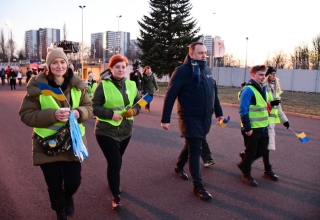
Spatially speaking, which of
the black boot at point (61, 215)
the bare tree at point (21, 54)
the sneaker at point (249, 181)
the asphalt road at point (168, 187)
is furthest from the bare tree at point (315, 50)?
the bare tree at point (21, 54)

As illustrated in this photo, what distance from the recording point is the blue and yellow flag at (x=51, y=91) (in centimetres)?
338

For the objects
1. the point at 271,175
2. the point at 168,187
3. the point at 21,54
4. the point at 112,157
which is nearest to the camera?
the point at 112,157

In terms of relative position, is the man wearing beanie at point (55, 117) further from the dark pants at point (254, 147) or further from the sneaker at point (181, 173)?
the dark pants at point (254, 147)

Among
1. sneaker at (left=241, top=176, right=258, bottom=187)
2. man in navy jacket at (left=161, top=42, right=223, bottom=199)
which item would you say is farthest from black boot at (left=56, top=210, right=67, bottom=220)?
sneaker at (left=241, top=176, right=258, bottom=187)

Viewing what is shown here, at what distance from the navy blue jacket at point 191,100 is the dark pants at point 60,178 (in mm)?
1580

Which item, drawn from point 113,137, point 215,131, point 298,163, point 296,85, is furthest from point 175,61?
point 113,137

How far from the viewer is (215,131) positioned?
31.1 ft

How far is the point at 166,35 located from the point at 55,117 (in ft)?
105

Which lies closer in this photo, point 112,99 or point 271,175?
point 112,99

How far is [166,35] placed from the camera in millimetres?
34344

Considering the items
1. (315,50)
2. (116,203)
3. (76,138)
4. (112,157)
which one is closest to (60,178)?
(76,138)

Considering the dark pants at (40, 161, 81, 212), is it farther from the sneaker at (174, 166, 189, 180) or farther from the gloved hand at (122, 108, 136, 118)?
the sneaker at (174, 166, 189, 180)

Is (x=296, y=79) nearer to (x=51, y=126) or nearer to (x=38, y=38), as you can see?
(x=51, y=126)

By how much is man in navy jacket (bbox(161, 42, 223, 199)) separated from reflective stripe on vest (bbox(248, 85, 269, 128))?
85cm
